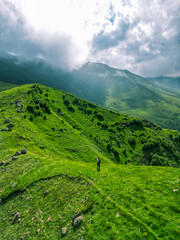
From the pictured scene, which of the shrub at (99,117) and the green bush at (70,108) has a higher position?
the green bush at (70,108)

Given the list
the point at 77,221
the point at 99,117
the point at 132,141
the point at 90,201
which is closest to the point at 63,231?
the point at 77,221

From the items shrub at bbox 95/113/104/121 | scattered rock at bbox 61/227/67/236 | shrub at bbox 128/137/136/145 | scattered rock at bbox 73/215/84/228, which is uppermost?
shrub at bbox 95/113/104/121

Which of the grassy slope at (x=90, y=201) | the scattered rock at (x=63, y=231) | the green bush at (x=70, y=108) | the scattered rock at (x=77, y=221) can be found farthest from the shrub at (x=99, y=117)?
the scattered rock at (x=63, y=231)

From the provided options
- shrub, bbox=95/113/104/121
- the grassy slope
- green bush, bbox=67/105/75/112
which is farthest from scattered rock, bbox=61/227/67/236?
shrub, bbox=95/113/104/121

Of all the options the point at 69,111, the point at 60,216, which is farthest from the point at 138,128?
the point at 60,216

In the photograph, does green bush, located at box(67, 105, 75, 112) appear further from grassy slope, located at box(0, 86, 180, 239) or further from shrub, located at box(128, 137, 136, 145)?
grassy slope, located at box(0, 86, 180, 239)

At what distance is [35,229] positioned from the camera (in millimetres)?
18281

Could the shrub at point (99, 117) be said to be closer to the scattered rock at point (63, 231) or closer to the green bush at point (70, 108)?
the green bush at point (70, 108)

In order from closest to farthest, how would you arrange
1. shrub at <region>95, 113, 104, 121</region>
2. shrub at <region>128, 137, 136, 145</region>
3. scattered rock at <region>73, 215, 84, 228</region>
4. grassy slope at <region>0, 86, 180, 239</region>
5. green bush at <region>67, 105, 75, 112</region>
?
grassy slope at <region>0, 86, 180, 239</region>, scattered rock at <region>73, 215, 84, 228</region>, shrub at <region>128, 137, 136, 145</region>, green bush at <region>67, 105, 75, 112</region>, shrub at <region>95, 113, 104, 121</region>

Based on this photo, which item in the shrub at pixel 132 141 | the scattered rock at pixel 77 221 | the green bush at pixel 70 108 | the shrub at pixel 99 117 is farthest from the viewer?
the shrub at pixel 99 117

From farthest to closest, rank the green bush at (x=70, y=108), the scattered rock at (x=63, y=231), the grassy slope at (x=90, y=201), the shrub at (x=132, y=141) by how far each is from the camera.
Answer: the green bush at (x=70, y=108) → the shrub at (x=132, y=141) → the scattered rock at (x=63, y=231) → the grassy slope at (x=90, y=201)

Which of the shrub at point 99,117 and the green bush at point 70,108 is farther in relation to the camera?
the shrub at point 99,117

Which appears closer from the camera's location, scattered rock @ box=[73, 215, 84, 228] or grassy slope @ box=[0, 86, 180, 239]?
grassy slope @ box=[0, 86, 180, 239]

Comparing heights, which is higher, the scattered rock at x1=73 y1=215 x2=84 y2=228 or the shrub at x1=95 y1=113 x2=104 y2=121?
the shrub at x1=95 y1=113 x2=104 y2=121
